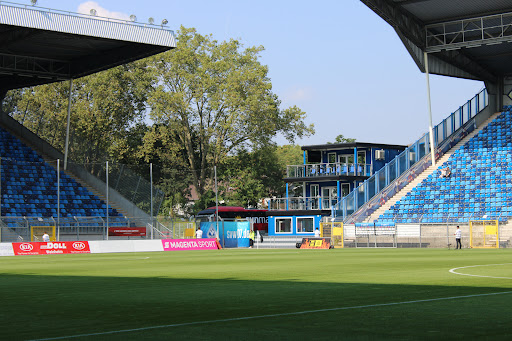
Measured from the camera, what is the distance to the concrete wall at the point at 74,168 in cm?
5803

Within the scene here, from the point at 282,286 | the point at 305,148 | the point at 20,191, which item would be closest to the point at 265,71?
the point at 305,148

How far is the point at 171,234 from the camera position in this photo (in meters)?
57.3

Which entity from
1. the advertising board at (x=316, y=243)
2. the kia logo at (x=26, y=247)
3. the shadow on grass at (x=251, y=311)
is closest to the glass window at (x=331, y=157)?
the advertising board at (x=316, y=243)

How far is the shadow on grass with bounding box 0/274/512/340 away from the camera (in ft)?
31.9

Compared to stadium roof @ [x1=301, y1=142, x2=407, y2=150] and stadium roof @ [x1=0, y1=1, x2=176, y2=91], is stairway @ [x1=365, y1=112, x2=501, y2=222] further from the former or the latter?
stadium roof @ [x1=0, y1=1, x2=176, y2=91]

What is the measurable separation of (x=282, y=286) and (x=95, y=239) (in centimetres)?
3793

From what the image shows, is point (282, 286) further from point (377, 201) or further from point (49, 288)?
point (377, 201)

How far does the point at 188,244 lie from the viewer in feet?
178

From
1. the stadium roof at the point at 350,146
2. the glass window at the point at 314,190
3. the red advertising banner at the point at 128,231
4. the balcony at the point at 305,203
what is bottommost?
the red advertising banner at the point at 128,231

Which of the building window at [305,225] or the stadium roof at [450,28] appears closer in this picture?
the stadium roof at [450,28]

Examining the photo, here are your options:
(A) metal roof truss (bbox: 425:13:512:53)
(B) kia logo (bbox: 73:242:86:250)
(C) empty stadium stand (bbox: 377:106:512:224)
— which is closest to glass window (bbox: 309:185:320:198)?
(C) empty stadium stand (bbox: 377:106:512:224)

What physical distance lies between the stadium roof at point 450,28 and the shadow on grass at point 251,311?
109 feet

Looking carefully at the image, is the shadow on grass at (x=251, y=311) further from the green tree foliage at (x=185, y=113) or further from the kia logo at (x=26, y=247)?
the green tree foliage at (x=185, y=113)

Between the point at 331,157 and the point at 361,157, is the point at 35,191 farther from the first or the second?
the point at 361,157
